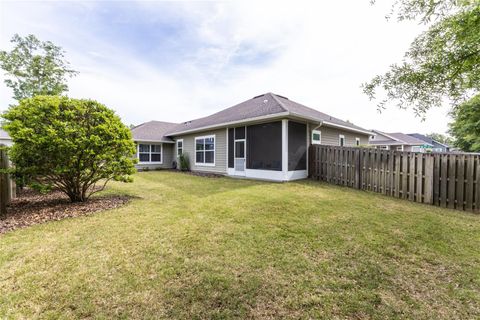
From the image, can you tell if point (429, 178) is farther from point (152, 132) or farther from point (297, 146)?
point (152, 132)

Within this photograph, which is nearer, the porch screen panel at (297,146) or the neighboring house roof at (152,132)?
the porch screen panel at (297,146)

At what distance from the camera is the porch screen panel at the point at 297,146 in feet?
30.4

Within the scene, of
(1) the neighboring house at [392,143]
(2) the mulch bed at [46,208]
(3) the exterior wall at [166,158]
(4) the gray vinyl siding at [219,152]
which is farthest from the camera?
(1) the neighboring house at [392,143]

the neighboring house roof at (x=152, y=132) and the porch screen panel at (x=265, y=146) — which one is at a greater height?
the neighboring house roof at (x=152, y=132)

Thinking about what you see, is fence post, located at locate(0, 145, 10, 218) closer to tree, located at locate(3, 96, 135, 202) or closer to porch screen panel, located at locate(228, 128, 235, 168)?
tree, located at locate(3, 96, 135, 202)

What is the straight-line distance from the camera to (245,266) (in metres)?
2.59

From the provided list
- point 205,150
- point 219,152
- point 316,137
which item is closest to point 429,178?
point 316,137

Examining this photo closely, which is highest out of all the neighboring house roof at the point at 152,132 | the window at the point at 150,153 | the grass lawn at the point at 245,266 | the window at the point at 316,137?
the neighboring house roof at the point at 152,132

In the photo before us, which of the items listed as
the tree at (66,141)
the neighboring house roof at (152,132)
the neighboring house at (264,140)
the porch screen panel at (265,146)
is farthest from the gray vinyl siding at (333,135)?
the neighboring house roof at (152,132)

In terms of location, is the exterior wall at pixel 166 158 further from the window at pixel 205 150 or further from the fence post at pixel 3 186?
the fence post at pixel 3 186

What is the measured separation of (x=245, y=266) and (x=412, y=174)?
21.0ft

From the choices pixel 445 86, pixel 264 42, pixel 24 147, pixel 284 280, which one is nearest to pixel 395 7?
pixel 445 86

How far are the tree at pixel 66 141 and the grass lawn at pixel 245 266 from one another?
1.66 m

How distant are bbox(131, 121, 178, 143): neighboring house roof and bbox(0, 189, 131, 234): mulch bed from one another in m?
10.2
